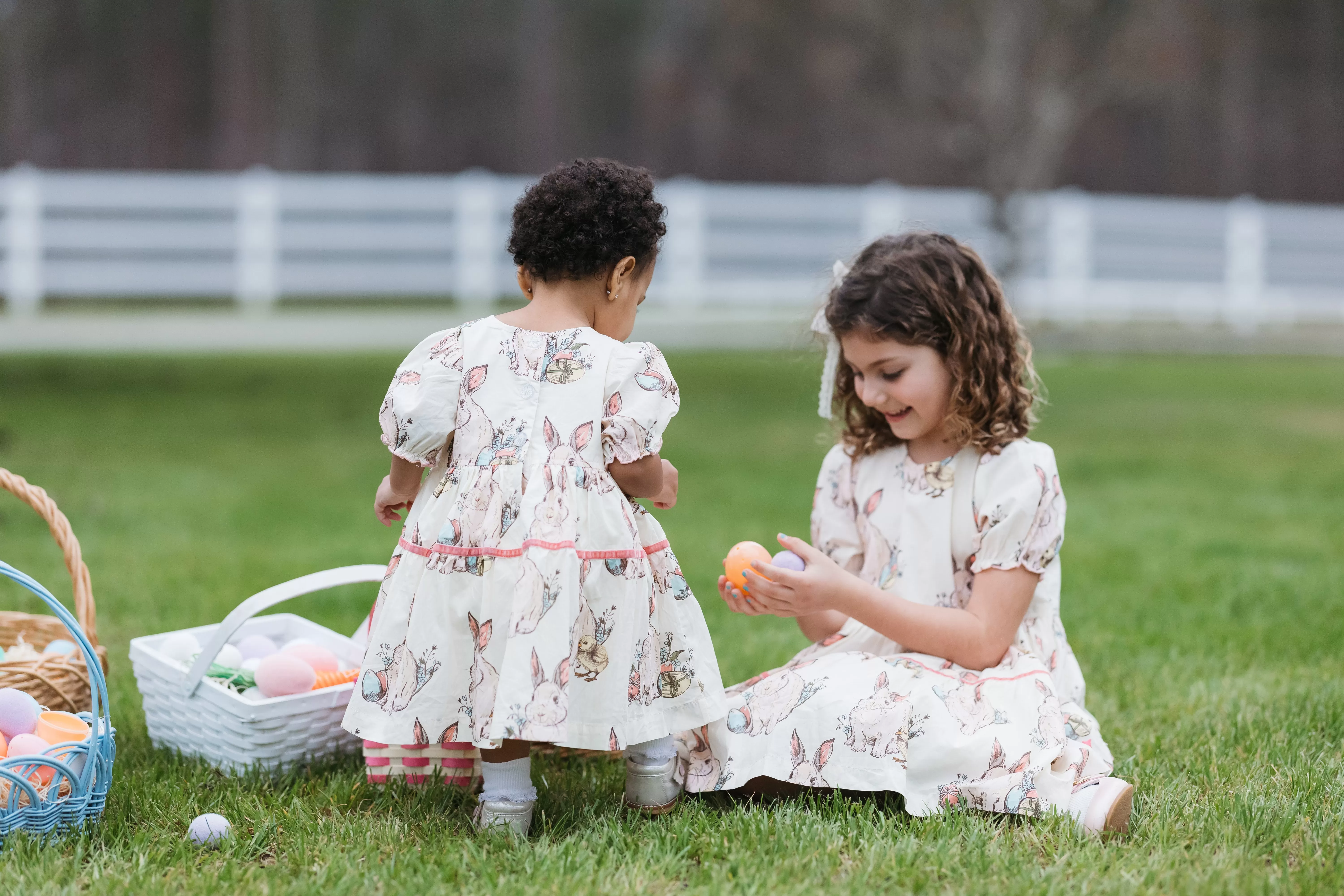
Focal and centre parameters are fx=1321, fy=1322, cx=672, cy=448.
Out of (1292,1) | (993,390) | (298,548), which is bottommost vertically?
(298,548)

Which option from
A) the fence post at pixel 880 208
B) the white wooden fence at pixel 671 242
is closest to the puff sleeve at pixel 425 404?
the white wooden fence at pixel 671 242

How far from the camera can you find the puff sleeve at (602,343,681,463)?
6.68ft

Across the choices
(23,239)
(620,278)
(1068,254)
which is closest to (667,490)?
(620,278)

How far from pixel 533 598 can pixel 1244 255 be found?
1670cm

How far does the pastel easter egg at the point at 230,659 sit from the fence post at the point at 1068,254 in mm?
14242

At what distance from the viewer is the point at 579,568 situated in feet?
6.57

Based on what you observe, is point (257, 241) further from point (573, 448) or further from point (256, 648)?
point (573, 448)

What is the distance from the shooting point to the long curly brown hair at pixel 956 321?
231 cm

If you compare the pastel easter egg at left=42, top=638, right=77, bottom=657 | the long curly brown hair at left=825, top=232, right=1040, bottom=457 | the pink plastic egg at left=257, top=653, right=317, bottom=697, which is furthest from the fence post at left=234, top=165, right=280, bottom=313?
the long curly brown hair at left=825, top=232, right=1040, bottom=457

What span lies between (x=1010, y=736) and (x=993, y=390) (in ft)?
1.97

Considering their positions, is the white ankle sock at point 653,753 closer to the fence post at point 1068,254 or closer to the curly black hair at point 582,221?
the curly black hair at point 582,221

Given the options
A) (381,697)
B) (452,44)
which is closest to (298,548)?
(381,697)

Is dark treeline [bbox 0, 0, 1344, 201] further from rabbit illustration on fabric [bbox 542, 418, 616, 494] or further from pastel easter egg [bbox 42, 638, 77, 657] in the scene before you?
rabbit illustration on fabric [bbox 542, 418, 616, 494]

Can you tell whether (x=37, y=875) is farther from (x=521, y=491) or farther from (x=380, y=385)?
(x=380, y=385)
